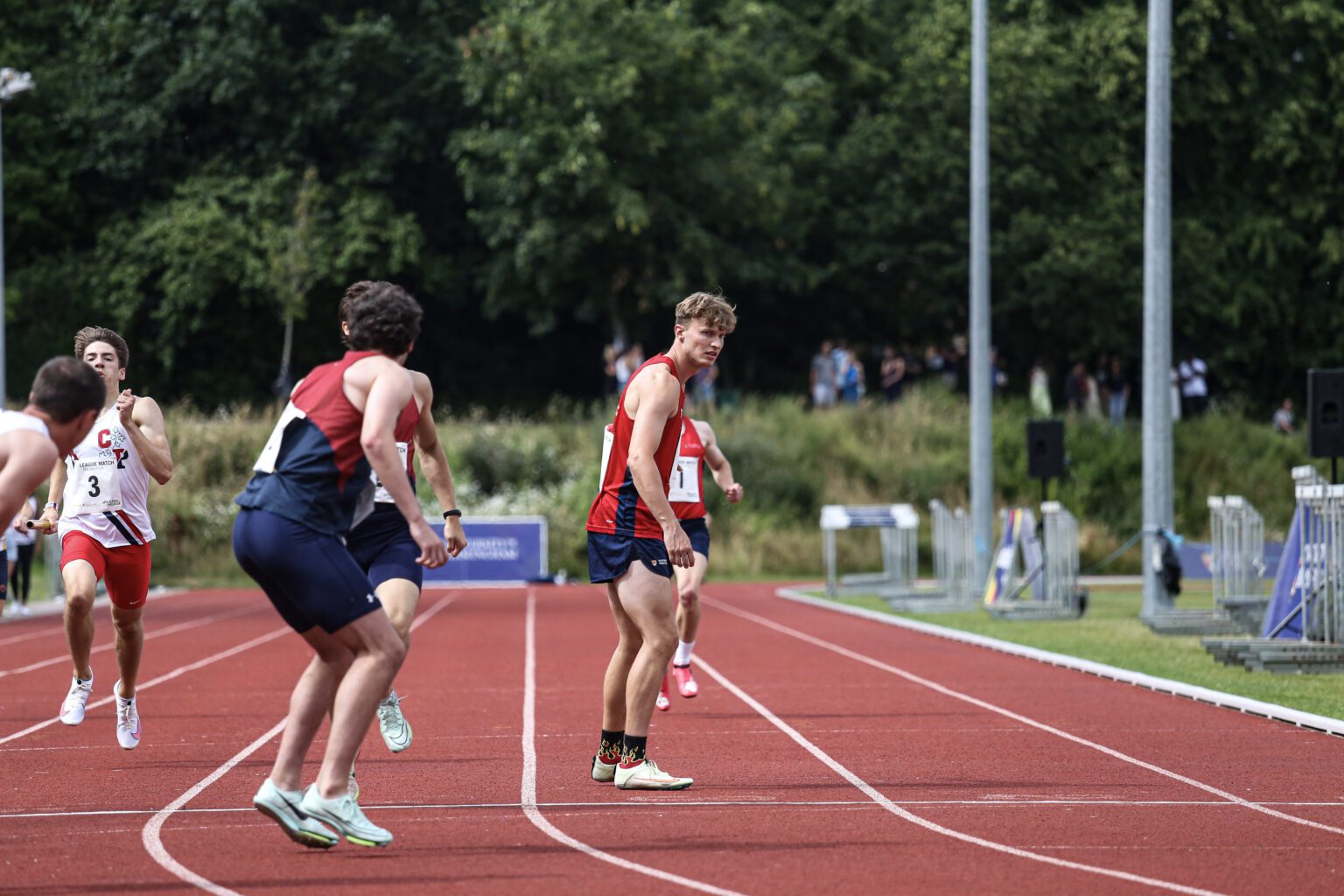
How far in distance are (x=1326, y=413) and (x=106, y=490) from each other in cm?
977

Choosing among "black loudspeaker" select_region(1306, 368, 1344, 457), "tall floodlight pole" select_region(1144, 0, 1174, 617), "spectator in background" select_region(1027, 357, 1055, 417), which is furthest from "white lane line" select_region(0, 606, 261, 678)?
"spectator in background" select_region(1027, 357, 1055, 417)

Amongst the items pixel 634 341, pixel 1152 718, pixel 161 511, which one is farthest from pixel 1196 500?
pixel 1152 718

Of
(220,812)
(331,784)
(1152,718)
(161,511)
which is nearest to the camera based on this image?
(331,784)

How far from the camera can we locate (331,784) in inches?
255

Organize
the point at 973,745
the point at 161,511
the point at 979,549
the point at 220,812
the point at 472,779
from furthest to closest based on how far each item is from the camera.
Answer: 1. the point at 161,511
2. the point at 979,549
3. the point at 973,745
4. the point at 472,779
5. the point at 220,812

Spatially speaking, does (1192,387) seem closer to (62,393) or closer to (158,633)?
(158,633)

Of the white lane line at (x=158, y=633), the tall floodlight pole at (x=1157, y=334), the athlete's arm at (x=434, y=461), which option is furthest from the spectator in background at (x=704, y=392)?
the athlete's arm at (x=434, y=461)

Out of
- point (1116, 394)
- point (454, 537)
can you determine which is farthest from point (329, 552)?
point (1116, 394)

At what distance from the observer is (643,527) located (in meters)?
8.20

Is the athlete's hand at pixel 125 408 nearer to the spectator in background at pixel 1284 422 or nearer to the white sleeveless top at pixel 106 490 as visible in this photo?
the white sleeveless top at pixel 106 490

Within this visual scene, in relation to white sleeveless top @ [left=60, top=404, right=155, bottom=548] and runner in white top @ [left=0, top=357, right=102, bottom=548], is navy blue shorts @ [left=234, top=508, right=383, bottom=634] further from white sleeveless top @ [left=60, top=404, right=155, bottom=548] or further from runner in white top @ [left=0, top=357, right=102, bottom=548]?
white sleeveless top @ [left=60, top=404, right=155, bottom=548]

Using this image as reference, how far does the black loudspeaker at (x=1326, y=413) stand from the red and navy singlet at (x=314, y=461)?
10.5 metres

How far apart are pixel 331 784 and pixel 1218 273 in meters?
40.4

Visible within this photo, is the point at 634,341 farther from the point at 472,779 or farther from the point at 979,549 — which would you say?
the point at 472,779
